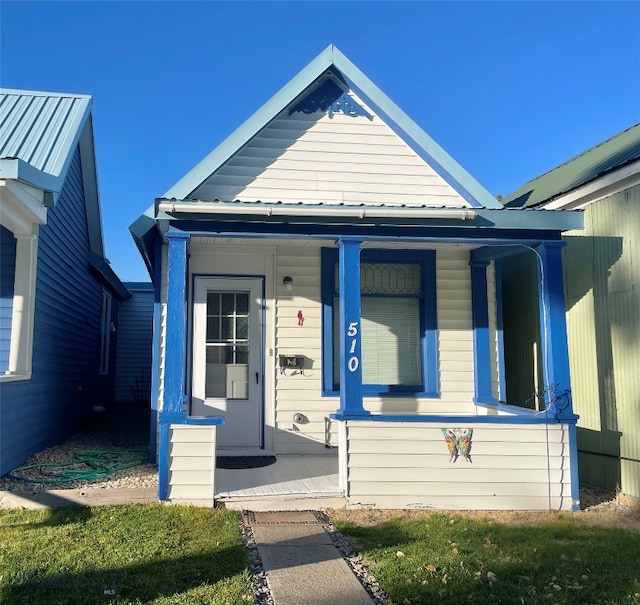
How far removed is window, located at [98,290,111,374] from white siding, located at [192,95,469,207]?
7.19 meters

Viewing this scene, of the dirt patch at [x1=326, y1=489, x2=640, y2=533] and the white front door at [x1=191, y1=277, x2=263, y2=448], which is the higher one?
the white front door at [x1=191, y1=277, x2=263, y2=448]

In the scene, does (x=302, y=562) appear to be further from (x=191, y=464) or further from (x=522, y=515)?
(x=522, y=515)

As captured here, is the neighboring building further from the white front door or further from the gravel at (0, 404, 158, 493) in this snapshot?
the white front door

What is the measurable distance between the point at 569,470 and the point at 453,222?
2644mm

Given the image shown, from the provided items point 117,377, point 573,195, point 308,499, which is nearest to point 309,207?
point 308,499

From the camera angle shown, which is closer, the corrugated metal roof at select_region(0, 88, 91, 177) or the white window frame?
the white window frame

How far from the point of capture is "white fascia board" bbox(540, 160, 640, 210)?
19.1ft

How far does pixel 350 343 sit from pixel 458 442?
138 cm

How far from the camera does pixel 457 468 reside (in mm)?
5395

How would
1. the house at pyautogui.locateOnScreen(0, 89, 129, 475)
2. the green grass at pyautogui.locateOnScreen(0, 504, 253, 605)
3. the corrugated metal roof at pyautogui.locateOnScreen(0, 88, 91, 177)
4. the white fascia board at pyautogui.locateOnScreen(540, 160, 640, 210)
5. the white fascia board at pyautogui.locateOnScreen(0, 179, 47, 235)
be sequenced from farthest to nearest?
the corrugated metal roof at pyautogui.locateOnScreen(0, 88, 91, 177) < the house at pyautogui.locateOnScreen(0, 89, 129, 475) < the white fascia board at pyautogui.locateOnScreen(540, 160, 640, 210) < the white fascia board at pyautogui.locateOnScreen(0, 179, 47, 235) < the green grass at pyautogui.locateOnScreen(0, 504, 253, 605)

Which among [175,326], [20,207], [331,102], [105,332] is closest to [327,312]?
[175,326]

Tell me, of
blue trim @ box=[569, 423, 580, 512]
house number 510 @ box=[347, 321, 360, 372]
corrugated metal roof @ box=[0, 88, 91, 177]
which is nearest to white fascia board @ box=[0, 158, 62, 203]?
corrugated metal roof @ box=[0, 88, 91, 177]

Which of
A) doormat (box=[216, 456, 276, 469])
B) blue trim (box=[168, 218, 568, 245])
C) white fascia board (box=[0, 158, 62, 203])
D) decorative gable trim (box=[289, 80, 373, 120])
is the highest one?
decorative gable trim (box=[289, 80, 373, 120])

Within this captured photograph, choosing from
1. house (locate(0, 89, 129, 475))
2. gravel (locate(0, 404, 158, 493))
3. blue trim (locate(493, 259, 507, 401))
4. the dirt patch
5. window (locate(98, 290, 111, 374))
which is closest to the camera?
the dirt patch
